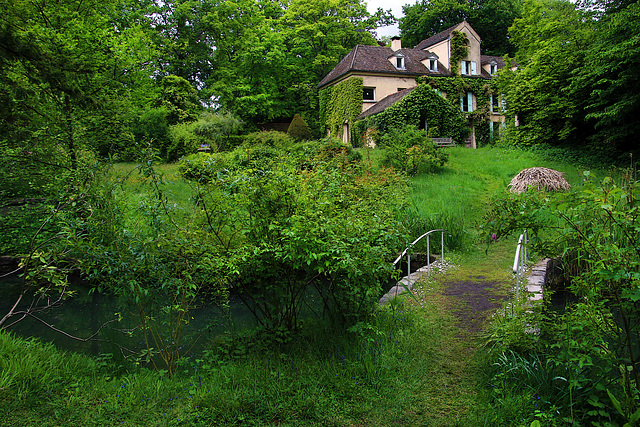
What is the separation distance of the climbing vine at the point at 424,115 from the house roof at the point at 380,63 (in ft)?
20.5

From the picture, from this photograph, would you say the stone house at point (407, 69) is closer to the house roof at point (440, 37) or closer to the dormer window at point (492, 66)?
the house roof at point (440, 37)

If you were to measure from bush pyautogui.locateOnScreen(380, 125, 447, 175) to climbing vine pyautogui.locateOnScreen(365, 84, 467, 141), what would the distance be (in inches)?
252

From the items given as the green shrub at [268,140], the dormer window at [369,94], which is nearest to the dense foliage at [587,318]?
the green shrub at [268,140]

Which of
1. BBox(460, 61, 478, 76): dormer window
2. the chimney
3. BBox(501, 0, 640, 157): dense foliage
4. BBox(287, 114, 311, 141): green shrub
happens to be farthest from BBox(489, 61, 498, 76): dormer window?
BBox(287, 114, 311, 141): green shrub

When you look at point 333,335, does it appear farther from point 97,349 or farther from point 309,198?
point 97,349

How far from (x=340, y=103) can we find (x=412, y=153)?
15.9 meters

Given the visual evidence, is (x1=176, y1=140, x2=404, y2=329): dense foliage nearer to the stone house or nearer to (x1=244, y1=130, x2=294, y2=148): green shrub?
(x1=244, y1=130, x2=294, y2=148): green shrub

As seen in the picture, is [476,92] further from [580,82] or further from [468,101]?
[580,82]

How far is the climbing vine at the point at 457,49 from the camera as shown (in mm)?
30844

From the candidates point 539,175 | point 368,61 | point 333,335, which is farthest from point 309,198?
point 368,61

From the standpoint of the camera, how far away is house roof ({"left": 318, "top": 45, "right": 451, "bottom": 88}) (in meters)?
30.2

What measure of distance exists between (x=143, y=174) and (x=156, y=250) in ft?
2.70

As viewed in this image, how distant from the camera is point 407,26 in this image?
46.3m

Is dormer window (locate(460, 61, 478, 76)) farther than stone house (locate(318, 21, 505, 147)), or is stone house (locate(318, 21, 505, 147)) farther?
dormer window (locate(460, 61, 478, 76))
